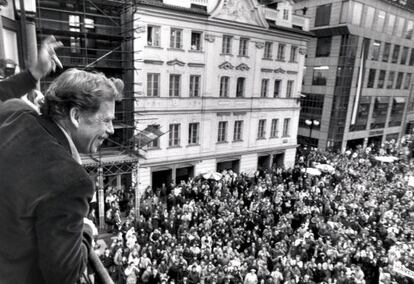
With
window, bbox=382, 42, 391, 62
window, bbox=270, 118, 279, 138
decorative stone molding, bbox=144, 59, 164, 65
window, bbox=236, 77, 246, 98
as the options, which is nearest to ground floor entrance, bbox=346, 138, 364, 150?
window, bbox=382, 42, 391, 62

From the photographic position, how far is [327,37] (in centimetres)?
3653

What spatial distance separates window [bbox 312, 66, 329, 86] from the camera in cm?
3691

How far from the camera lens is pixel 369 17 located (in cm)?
3631

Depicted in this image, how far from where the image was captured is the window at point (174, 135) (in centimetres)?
2280

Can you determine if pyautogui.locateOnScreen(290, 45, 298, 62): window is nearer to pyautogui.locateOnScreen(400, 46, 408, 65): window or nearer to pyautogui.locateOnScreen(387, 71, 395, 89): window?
pyautogui.locateOnScreen(387, 71, 395, 89): window

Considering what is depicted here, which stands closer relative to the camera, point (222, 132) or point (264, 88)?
point (222, 132)

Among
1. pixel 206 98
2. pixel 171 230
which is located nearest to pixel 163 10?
pixel 206 98

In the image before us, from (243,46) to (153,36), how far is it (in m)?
8.15

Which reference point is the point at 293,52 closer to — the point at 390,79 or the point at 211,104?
the point at 211,104

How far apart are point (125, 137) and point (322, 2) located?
29.9 meters

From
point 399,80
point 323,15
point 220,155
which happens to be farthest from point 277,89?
point 399,80

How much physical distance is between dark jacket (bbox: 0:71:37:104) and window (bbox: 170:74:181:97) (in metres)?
20.3

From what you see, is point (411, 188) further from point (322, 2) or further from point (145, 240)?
point (322, 2)

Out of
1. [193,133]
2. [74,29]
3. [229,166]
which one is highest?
[74,29]
